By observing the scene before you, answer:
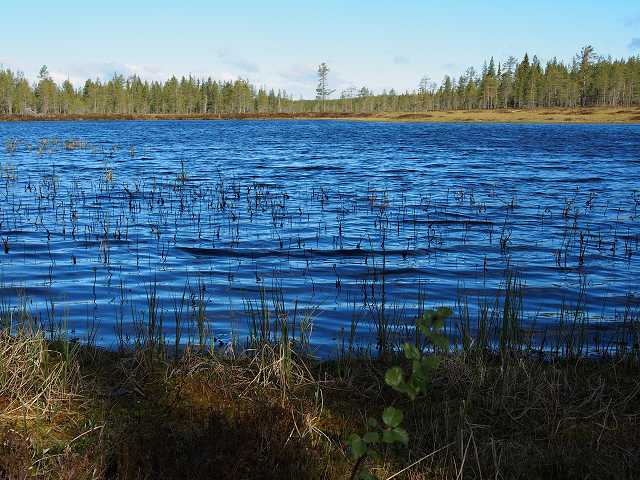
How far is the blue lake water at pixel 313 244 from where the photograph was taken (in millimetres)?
9227

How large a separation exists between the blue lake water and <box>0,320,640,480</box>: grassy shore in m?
1.06

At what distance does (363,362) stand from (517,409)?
1.54 meters

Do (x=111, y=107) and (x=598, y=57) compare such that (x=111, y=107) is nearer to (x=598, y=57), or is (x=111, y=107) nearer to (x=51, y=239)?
(x=598, y=57)

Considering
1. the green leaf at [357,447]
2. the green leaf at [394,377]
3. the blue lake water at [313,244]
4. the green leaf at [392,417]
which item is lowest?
the blue lake water at [313,244]

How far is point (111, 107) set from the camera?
6516 inches

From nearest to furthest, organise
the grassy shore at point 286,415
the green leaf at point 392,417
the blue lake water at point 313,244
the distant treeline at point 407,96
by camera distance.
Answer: the green leaf at point 392,417
the grassy shore at point 286,415
the blue lake water at point 313,244
the distant treeline at point 407,96

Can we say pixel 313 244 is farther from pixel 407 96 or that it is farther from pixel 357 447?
pixel 407 96

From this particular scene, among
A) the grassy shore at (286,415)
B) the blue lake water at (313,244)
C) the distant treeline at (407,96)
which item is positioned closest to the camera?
the grassy shore at (286,415)

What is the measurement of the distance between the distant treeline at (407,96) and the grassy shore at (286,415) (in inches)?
6056

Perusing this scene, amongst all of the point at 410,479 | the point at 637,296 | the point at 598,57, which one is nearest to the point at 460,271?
the point at 637,296

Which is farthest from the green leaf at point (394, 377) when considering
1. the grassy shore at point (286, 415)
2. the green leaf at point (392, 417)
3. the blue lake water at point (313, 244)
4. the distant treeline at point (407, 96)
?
the distant treeline at point (407, 96)

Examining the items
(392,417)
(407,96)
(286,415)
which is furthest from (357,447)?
(407,96)

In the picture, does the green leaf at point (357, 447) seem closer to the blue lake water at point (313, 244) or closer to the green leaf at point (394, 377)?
the green leaf at point (394, 377)

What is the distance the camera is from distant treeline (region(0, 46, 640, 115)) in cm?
14888
